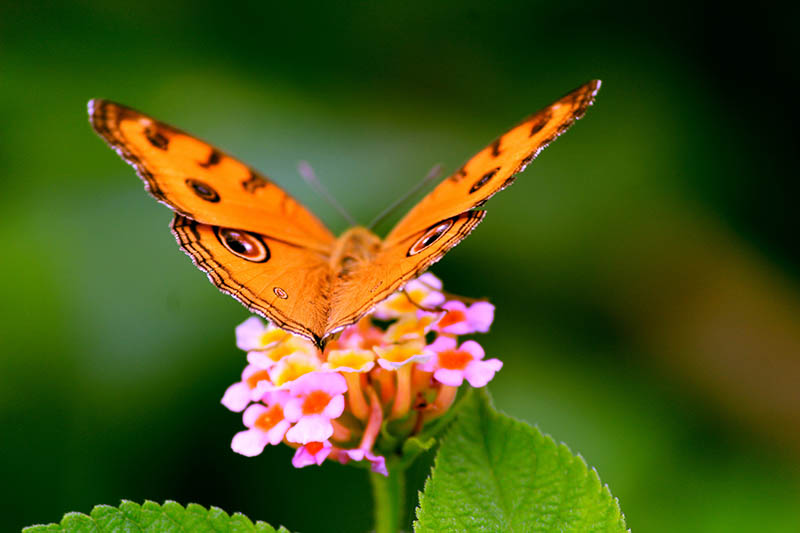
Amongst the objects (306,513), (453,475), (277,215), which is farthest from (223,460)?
(453,475)

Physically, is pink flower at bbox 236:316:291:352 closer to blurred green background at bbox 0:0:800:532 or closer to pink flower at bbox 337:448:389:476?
pink flower at bbox 337:448:389:476

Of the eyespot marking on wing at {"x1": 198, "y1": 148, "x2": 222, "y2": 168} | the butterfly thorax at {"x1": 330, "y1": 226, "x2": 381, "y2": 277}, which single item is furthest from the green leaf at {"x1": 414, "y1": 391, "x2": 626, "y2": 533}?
the eyespot marking on wing at {"x1": 198, "y1": 148, "x2": 222, "y2": 168}

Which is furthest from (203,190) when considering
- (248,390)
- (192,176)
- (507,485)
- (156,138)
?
(507,485)

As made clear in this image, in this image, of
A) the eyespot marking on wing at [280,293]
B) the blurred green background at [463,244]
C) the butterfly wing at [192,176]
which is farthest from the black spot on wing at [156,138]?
the blurred green background at [463,244]

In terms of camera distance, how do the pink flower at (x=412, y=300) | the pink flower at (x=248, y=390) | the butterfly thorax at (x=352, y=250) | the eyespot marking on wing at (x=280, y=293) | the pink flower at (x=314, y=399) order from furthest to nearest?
A: the butterfly thorax at (x=352, y=250), the pink flower at (x=412, y=300), the eyespot marking on wing at (x=280, y=293), the pink flower at (x=248, y=390), the pink flower at (x=314, y=399)

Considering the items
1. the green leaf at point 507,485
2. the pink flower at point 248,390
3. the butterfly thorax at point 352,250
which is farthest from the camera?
the butterfly thorax at point 352,250

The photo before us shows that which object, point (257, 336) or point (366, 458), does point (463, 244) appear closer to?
point (257, 336)

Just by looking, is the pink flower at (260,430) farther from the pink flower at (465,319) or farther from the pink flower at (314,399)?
the pink flower at (465,319)

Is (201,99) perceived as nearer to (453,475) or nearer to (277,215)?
(277,215)
